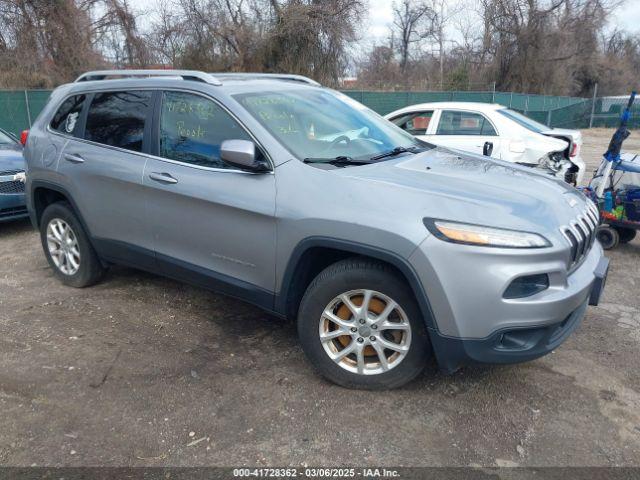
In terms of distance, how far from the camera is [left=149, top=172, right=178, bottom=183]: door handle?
147 inches

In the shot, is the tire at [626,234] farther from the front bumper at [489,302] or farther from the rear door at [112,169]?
the rear door at [112,169]

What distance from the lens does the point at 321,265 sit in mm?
3375

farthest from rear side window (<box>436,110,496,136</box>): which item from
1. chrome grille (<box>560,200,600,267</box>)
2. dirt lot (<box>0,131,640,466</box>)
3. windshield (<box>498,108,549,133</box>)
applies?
chrome grille (<box>560,200,600,267</box>)

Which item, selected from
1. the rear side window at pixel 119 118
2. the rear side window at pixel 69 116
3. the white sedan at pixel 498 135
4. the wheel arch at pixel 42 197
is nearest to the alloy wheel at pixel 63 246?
the wheel arch at pixel 42 197

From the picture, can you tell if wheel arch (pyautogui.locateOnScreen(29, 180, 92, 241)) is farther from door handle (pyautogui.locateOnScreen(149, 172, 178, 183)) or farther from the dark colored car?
the dark colored car

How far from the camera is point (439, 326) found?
2812 millimetres

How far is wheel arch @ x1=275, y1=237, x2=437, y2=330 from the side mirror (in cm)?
56

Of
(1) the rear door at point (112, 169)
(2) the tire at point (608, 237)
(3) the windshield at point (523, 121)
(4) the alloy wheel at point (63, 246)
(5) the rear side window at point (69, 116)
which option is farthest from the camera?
(3) the windshield at point (523, 121)

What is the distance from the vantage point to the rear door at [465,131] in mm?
8383

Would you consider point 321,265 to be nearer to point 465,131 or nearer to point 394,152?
point 394,152

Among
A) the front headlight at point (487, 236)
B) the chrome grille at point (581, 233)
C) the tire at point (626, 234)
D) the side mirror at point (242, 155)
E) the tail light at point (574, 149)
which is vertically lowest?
the tire at point (626, 234)

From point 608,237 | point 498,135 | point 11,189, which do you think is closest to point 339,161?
point 608,237

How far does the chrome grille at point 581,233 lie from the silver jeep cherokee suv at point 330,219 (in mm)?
18

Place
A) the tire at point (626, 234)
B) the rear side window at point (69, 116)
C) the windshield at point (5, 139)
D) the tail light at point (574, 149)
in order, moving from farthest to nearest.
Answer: the tail light at point (574, 149), the windshield at point (5, 139), the tire at point (626, 234), the rear side window at point (69, 116)
